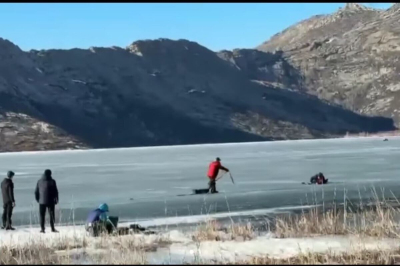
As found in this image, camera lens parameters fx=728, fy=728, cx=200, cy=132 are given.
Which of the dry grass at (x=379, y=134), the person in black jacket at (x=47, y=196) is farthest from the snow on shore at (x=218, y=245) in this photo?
the dry grass at (x=379, y=134)

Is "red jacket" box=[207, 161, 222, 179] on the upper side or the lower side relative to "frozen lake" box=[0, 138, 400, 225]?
upper

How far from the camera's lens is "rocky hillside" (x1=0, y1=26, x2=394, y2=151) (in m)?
148

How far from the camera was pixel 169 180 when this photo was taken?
31.7 m

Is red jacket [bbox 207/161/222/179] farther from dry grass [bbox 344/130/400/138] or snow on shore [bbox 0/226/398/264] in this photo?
dry grass [bbox 344/130/400/138]

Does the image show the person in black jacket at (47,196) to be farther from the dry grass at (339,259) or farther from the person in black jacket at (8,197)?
the dry grass at (339,259)

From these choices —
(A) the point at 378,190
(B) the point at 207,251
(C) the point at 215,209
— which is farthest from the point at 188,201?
(B) the point at 207,251

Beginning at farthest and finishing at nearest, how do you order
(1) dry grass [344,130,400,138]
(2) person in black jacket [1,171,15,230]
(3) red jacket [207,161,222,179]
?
(1) dry grass [344,130,400,138], (3) red jacket [207,161,222,179], (2) person in black jacket [1,171,15,230]

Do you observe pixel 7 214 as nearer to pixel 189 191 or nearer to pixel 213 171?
pixel 189 191

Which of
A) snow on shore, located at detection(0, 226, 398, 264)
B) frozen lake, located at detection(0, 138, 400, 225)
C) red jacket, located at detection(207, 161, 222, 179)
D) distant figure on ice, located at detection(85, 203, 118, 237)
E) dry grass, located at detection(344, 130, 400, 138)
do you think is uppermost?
dry grass, located at detection(344, 130, 400, 138)

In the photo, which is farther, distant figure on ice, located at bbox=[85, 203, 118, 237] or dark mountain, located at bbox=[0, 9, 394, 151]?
dark mountain, located at bbox=[0, 9, 394, 151]

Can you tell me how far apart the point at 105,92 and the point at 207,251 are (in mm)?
164838

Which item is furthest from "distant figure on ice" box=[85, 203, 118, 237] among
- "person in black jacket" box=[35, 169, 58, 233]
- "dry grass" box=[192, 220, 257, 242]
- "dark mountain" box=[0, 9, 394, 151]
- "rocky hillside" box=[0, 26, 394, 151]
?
"rocky hillside" box=[0, 26, 394, 151]

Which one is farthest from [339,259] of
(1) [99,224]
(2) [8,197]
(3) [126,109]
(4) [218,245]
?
(3) [126,109]

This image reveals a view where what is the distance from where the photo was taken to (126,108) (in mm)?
170750
